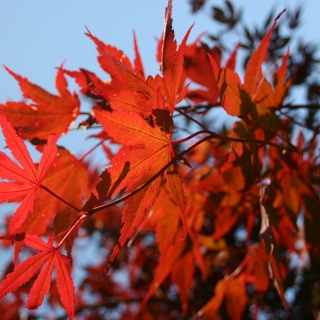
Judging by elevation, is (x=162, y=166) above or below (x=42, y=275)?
above

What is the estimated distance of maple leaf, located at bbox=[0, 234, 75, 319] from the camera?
67 centimetres

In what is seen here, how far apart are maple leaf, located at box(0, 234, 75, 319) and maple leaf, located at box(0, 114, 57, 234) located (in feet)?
0.18

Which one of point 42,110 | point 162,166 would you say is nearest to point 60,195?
point 42,110

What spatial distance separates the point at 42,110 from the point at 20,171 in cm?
33

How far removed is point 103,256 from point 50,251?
2.34 meters

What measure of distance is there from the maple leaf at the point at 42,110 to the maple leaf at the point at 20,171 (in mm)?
255

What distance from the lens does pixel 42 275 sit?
69 centimetres

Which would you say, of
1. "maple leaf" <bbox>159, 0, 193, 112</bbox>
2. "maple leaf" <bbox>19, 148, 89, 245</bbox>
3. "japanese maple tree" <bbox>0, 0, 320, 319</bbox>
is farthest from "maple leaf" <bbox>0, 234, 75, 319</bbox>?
"maple leaf" <bbox>159, 0, 193, 112</bbox>

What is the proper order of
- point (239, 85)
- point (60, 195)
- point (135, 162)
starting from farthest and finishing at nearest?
point (60, 195) → point (239, 85) → point (135, 162)

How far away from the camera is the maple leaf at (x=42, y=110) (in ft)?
3.10

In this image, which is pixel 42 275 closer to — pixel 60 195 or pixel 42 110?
pixel 60 195

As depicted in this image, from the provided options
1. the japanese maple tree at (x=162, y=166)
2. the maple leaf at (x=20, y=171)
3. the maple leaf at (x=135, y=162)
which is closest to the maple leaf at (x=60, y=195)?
the japanese maple tree at (x=162, y=166)

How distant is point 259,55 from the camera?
0.81 m

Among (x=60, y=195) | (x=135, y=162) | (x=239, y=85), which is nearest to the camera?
(x=135, y=162)
